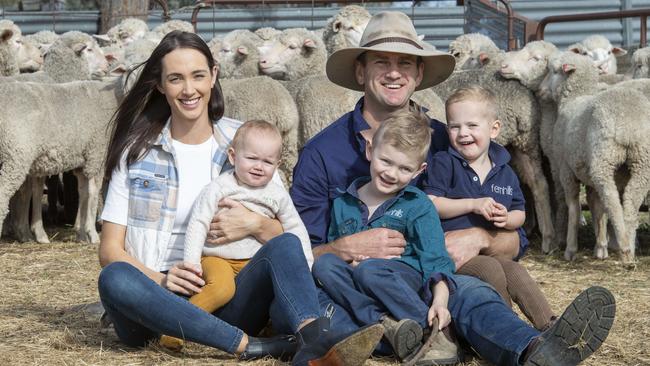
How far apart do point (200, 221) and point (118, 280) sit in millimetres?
410

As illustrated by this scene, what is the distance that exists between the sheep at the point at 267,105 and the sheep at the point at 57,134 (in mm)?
1113

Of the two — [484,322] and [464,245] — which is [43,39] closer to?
[464,245]

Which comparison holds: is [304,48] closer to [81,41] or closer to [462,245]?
[81,41]

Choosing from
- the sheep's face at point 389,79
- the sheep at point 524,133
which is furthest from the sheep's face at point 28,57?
the sheep's face at point 389,79

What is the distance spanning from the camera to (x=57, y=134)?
8633 millimetres

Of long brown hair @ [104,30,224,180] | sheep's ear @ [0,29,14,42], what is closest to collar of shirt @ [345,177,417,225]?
long brown hair @ [104,30,224,180]

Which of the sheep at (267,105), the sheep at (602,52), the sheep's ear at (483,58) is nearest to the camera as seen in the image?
the sheep at (267,105)

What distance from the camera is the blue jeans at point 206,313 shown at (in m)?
3.76

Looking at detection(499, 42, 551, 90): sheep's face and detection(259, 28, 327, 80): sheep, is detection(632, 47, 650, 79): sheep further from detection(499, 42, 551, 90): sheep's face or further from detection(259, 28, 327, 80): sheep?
detection(259, 28, 327, 80): sheep

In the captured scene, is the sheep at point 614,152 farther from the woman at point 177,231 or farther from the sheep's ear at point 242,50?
the woman at point 177,231

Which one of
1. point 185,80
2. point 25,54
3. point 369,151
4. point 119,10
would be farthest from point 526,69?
point 119,10

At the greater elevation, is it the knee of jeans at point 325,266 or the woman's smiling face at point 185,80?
the woman's smiling face at point 185,80

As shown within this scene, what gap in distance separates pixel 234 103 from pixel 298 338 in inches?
211

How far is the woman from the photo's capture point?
3.79 m
